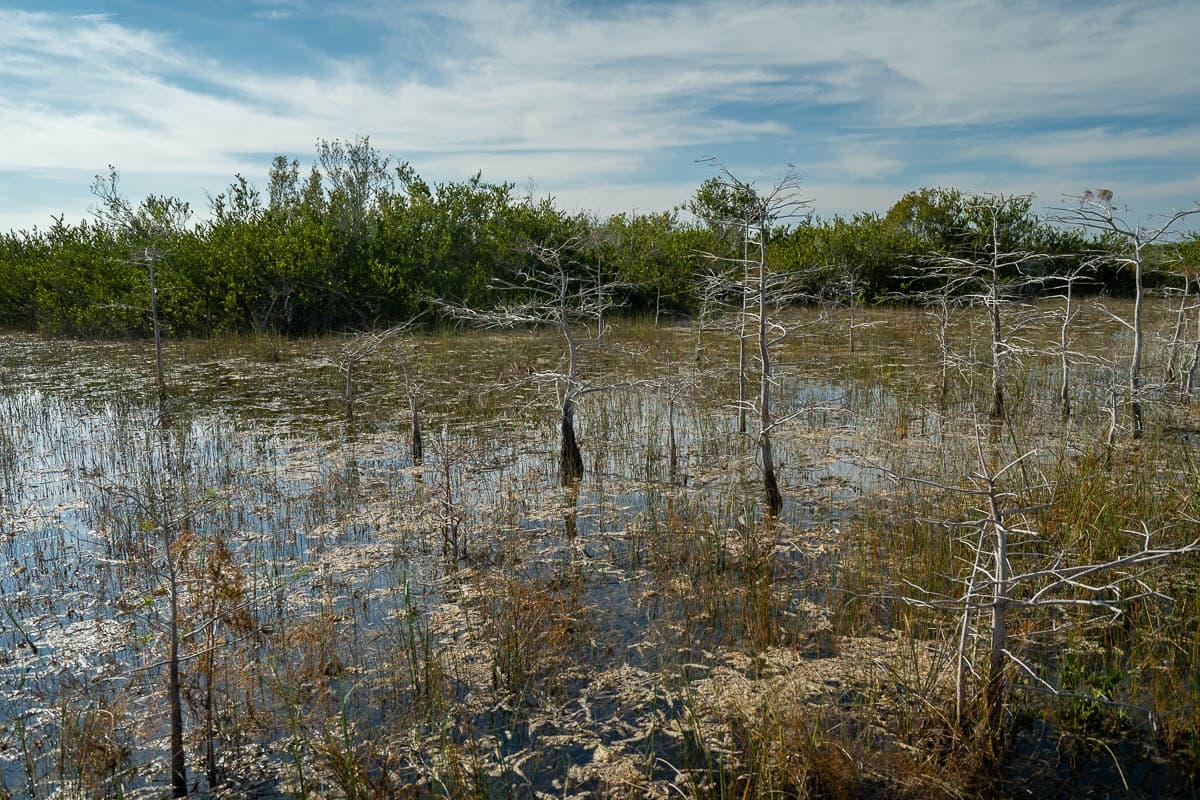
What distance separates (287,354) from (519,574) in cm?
1035

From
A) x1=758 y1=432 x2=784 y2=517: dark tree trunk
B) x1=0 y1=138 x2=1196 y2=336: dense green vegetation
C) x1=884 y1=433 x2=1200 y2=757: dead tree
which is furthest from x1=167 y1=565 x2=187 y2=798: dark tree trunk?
x1=0 y1=138 x2=1196 y2=336: dense green vegetation

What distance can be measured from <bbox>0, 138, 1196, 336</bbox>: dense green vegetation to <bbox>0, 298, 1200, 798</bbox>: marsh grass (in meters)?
8.01

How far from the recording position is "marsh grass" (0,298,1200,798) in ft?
8.82

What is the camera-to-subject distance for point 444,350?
13266mm

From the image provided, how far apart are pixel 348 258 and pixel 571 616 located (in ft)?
46.3

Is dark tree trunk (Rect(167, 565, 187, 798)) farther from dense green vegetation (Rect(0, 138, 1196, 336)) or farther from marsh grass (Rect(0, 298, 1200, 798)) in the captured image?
dense green vegetation (Rect(0, 138, 1196, 336))

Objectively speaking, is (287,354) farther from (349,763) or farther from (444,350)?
(349,763)

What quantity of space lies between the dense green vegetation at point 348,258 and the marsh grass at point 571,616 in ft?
26.3

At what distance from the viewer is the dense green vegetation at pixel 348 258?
15.2m

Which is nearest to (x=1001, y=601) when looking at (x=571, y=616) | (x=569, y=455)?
(x=571, y=616)

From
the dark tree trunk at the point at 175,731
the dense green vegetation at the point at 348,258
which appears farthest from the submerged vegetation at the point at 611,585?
the dense green vegetation at the point at 348,258

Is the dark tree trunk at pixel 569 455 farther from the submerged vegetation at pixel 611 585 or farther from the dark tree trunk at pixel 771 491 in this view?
the dark tree trunk at pixel 771 491

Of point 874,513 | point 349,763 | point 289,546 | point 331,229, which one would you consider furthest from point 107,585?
point 331,229

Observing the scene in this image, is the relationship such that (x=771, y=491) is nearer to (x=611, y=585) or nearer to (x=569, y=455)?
(x=611, y=585)
